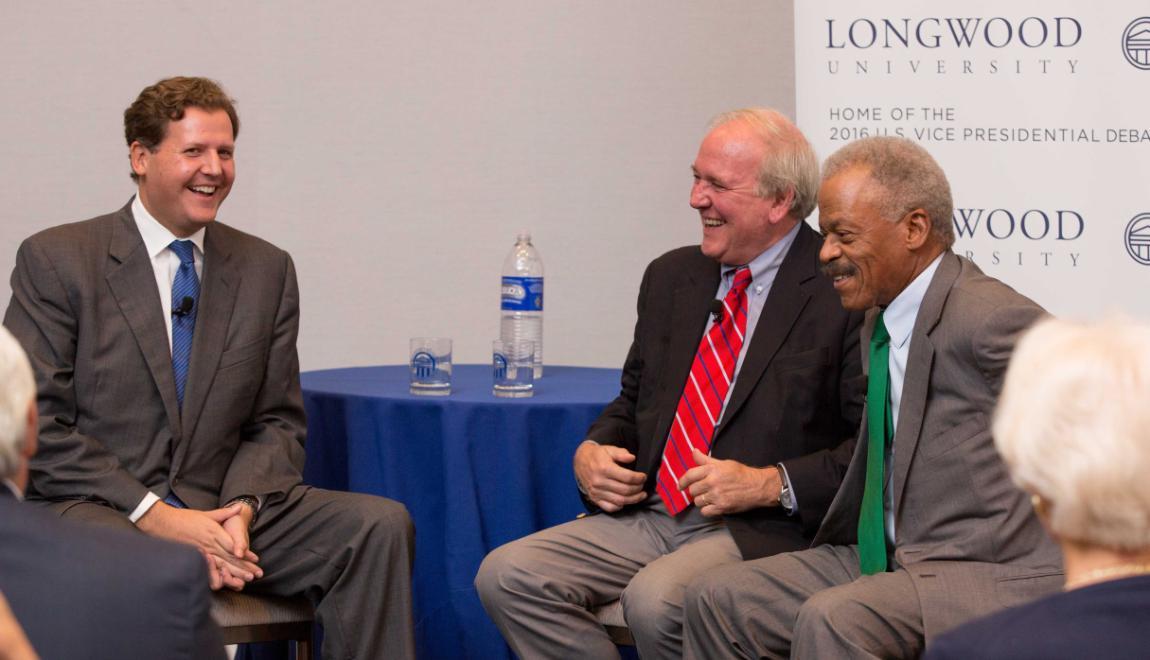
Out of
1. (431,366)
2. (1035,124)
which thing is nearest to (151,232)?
(431,366)

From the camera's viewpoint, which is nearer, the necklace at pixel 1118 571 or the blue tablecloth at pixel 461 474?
the necklace at pixel 1118 571

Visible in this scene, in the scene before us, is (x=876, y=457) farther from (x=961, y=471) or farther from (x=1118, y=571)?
(x=1118, y=571)

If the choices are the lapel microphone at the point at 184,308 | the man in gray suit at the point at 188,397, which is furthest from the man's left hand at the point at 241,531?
the lapel microphone at the point at 184,308

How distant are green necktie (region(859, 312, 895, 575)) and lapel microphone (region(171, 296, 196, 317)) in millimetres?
1613

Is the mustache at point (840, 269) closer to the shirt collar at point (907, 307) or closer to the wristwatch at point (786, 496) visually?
the shirt collar at point (907, 307)

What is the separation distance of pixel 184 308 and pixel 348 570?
75cm

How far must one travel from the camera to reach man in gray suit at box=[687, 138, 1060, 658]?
252 cm

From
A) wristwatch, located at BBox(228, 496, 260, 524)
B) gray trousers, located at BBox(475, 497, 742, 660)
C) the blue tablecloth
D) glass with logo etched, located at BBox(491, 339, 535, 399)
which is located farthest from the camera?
glass with logo etched, located at BBox(491, 339, 535, 399)

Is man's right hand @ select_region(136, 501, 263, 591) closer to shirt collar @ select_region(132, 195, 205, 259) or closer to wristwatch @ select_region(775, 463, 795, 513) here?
shirt collar @ select_region(132, 195, 205, 259)

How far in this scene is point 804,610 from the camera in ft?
8.46

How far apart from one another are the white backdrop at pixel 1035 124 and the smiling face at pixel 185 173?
1895mm

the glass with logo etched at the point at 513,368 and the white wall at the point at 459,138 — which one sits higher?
the white wall at the point at 459,138

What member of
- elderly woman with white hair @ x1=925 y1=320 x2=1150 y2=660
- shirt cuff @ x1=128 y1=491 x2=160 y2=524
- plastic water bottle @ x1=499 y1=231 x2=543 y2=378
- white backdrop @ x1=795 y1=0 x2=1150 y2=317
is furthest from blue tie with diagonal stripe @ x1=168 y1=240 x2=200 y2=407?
elderly woman with white hair @ x1=925 y1=320 x2=1150 y2=660

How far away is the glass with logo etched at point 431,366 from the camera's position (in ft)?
12.0
